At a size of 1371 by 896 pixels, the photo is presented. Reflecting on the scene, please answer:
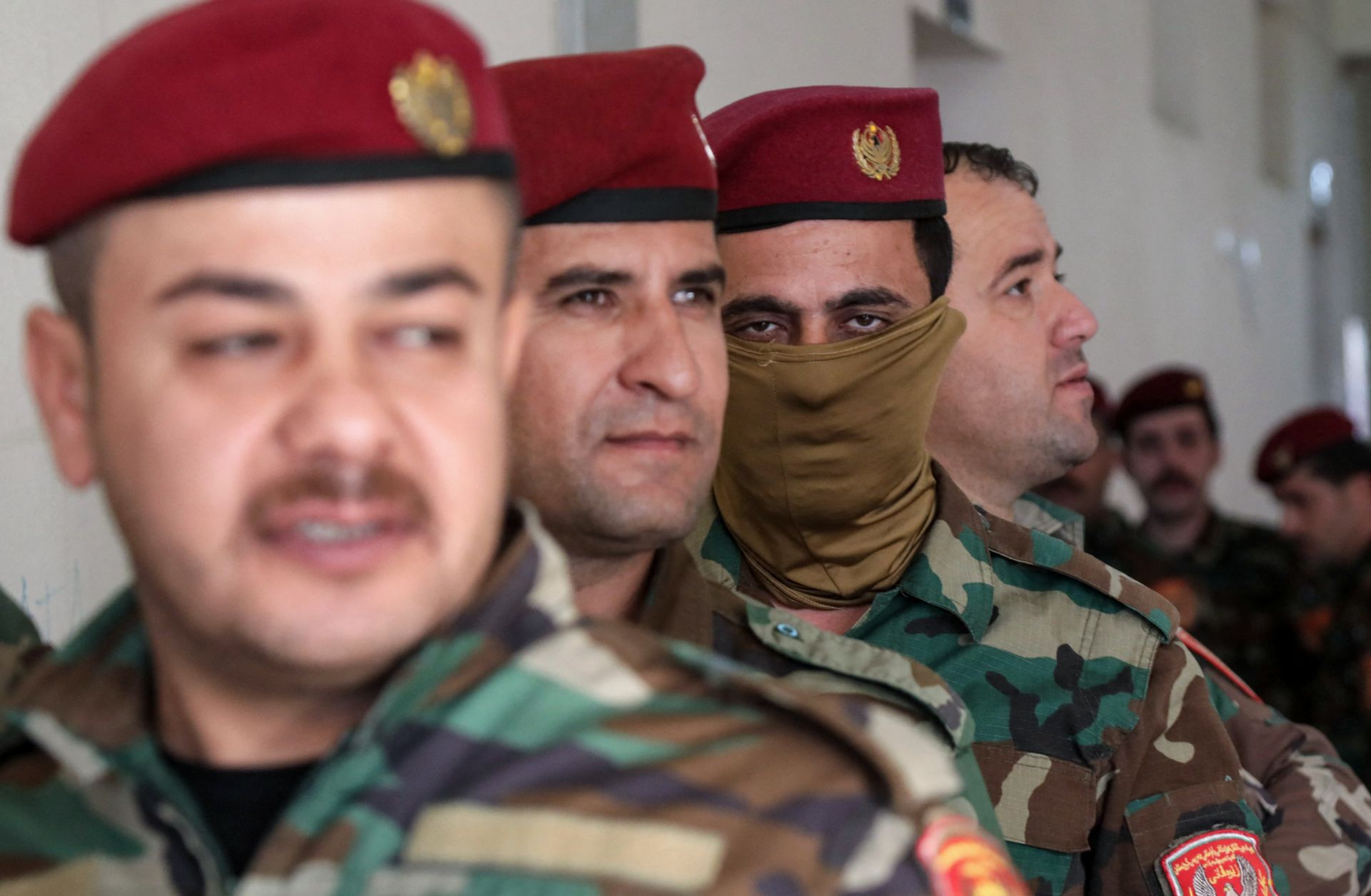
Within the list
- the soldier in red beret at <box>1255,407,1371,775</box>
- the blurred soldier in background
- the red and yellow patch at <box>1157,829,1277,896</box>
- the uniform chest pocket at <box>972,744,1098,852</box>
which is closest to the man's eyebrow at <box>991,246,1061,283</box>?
the blurred soldier in background

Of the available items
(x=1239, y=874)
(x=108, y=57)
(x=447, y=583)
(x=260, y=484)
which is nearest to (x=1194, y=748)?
(x=1239, y=874)

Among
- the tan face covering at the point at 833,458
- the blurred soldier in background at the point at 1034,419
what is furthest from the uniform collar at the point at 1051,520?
the tan face covering at the point at 833,458

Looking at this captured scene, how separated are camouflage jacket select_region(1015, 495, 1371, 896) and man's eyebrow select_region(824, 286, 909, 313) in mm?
796

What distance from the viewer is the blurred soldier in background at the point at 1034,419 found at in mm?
2354

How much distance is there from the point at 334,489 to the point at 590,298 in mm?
665

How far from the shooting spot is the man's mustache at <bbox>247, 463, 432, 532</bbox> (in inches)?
38.3

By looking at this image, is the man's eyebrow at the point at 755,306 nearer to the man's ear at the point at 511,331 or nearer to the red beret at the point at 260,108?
the man's ear at the point at 511,331

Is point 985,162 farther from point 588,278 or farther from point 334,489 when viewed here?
point 334,489

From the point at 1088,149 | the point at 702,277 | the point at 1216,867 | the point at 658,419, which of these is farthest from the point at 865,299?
the point at 1088,149

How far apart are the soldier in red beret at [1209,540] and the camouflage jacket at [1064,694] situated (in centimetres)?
282

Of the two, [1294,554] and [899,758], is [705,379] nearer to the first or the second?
[899,758]

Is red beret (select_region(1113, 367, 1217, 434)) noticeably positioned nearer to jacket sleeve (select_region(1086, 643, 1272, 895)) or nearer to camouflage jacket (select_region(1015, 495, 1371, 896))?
camouflage jacket (select_region(1015, 495, 1371, 896))

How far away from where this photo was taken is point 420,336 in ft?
3.39

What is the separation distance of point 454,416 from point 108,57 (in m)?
0.32
